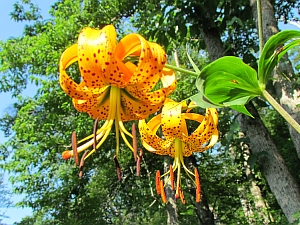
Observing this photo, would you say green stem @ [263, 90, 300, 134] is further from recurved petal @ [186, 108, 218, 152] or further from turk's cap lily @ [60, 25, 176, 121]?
recurved petal @ [186, 108, 218, 152]

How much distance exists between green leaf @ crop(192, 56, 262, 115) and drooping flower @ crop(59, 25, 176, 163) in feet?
0.29

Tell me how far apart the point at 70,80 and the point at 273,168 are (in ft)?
5.61

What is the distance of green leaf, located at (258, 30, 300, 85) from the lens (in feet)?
1.84

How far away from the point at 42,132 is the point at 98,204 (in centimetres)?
162

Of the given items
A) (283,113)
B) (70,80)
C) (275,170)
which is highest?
(275,170)

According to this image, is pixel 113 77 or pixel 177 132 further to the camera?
pixel 177 132

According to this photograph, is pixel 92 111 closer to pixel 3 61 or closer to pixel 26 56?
pixel 26 56

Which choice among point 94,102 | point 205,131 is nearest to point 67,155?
point 94,102

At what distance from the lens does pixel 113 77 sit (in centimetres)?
68

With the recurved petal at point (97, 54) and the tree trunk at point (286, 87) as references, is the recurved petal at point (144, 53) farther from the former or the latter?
the tree trunk at point (286, 87)

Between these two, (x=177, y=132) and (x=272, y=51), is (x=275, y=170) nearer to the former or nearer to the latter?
(x=177, y=132)

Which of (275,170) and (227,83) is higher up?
(275,170)

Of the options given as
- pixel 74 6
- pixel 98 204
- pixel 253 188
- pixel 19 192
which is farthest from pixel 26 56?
pixel 253 188

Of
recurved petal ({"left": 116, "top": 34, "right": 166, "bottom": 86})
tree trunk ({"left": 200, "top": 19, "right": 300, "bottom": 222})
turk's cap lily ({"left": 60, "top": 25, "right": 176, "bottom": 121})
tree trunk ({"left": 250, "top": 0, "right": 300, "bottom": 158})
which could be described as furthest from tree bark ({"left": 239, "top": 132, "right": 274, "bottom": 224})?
recurved petal ({"left": 116, "top": 34, "right": 166, "bottom": 86})
